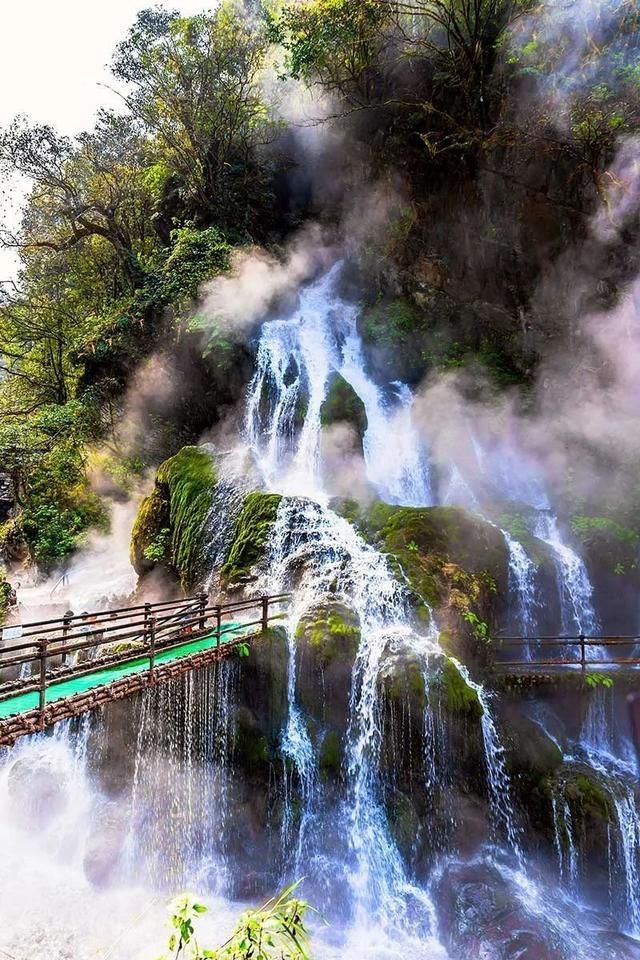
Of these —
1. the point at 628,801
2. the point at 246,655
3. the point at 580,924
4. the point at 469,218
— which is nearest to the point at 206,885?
the point at 246,655

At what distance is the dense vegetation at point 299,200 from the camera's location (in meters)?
17.1

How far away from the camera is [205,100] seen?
2173 centimetres

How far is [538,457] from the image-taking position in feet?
55.4

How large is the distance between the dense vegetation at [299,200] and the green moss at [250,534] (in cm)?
754

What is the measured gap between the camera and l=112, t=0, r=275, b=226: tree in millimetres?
20875

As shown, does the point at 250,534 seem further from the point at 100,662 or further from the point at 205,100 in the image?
the point at 205,100

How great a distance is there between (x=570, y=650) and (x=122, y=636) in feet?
32.6

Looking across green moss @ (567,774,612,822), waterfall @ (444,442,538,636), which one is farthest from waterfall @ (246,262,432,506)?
green moss @ (567,774,612,822)

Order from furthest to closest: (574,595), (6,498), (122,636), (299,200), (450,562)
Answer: (299,200) → (6,498) → (574,595) → (450,562) → (122,636)

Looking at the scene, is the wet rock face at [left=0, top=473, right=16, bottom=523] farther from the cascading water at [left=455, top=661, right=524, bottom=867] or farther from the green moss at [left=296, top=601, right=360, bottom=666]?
the cascading water at [left=455, top=661, right=524, bottom=867]

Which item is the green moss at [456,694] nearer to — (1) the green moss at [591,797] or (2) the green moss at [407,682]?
(2) the green moss at [407,682]

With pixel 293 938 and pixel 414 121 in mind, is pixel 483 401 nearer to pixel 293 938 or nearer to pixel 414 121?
pixel 414 121

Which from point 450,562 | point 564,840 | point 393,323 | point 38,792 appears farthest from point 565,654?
point 393,323

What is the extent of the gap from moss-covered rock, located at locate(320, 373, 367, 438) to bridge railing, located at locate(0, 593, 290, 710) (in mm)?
7303
